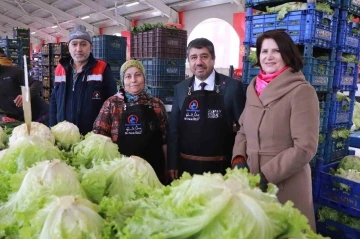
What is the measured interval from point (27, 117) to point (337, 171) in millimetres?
3280

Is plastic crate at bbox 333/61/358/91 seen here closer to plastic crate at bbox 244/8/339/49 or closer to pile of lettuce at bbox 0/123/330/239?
plastic crate at bbox 244/8/339/49

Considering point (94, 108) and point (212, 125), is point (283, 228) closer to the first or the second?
point (212, 125)

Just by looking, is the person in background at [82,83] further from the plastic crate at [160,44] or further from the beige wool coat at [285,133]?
the plastic crate at [160,44]

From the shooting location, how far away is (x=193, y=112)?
2.64 metres

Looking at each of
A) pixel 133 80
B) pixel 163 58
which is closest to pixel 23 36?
pixel 163 58

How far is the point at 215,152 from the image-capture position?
8.71ft

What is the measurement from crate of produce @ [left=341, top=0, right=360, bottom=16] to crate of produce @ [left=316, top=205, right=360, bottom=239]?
7.03 ft

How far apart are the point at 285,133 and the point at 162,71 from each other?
4518 millimetres

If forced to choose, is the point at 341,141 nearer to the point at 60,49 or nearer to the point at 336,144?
the point at 336,144

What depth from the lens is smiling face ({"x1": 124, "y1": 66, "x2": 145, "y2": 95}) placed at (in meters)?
2.61

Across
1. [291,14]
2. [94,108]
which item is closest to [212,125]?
[94,108]

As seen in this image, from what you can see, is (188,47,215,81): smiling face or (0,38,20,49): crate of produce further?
(0,38,20,49): crate of produce

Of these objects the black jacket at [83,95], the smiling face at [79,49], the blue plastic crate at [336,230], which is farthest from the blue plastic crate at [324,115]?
the smiling face at [79,49]

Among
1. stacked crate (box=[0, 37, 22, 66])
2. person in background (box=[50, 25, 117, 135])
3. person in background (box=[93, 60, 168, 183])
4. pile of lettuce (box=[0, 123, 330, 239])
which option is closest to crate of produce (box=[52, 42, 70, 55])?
stacked crate (box=[0, 37, 22, 66])
